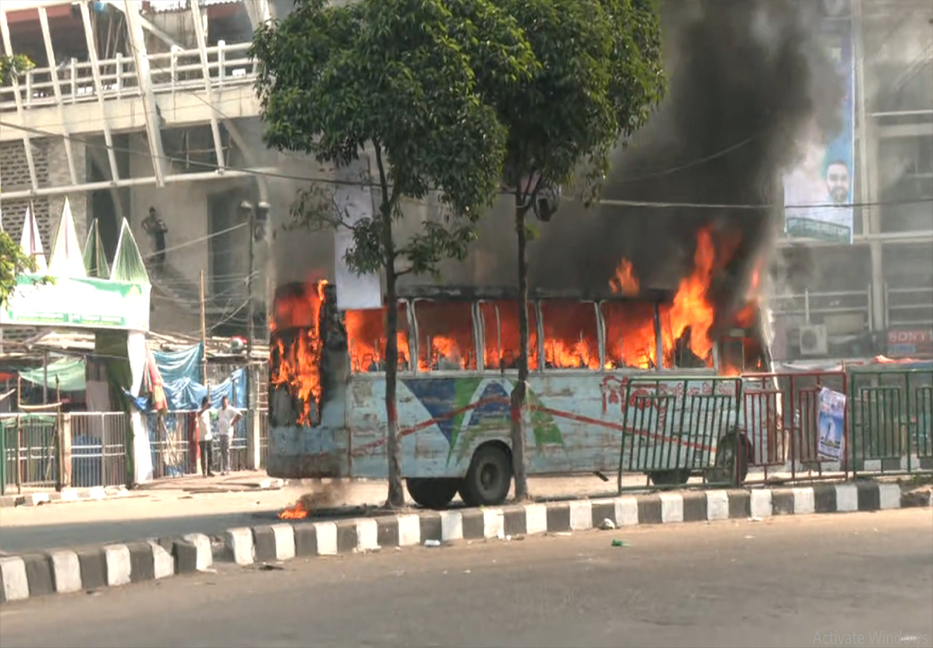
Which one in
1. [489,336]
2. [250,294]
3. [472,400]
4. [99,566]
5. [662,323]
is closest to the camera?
[99,566]

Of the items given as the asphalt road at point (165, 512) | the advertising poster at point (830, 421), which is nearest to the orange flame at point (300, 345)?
the asphalt road at point (165, 512)

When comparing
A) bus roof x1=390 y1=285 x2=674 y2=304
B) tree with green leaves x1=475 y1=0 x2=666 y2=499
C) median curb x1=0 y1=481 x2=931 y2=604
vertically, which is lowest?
median curb x1=0 y1=481 x2=931 y2=604

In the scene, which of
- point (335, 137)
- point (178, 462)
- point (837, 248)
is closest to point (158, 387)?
point (178, 462)

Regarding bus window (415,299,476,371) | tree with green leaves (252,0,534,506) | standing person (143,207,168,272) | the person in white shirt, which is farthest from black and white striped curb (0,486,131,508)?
standing person (143,207,168,272)

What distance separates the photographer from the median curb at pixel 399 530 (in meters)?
8.99

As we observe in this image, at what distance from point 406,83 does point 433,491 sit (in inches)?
212

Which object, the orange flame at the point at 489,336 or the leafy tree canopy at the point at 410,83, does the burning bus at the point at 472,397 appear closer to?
the orange flame at the point at 489,336

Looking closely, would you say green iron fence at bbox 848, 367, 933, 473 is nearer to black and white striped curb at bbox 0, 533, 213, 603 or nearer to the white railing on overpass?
black and white striped curb at bbox 0, 533, 213, 603

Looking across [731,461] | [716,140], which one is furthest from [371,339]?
[716,140]

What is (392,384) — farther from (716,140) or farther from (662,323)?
(716,140)

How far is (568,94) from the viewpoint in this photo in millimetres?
12289

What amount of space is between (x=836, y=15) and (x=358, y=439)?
12.4m

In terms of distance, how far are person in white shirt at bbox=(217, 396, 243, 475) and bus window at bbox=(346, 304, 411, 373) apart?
11.2 meters

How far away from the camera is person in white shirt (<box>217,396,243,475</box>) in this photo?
987 inches
